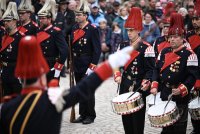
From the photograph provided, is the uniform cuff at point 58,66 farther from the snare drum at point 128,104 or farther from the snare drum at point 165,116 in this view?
the snare drum at point 165,116

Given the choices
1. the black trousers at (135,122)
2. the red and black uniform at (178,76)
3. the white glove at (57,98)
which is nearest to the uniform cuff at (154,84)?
the red and black uniform at (178,76)

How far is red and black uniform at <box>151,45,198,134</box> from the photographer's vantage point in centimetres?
610

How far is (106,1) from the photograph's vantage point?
54.9 ft

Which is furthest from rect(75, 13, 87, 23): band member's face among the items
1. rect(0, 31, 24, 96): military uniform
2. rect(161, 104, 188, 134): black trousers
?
rect(161, 104, 188, 134): black trousers

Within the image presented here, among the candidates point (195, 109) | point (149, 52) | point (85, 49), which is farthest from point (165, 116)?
point (85, 49)

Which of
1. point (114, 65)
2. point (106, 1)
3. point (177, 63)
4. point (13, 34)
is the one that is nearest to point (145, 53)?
point (177, 63)

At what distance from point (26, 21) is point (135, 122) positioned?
2970mm

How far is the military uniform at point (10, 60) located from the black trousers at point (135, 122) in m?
1.99

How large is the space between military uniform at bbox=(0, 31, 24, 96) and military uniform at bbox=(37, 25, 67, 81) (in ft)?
1.39

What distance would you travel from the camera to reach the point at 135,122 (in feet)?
21.4

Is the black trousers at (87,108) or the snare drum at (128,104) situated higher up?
the snare drum at (128,104)

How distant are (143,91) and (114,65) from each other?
3049 millimetres

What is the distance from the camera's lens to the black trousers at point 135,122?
654cm

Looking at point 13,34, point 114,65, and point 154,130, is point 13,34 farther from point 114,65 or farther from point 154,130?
point 114,65
